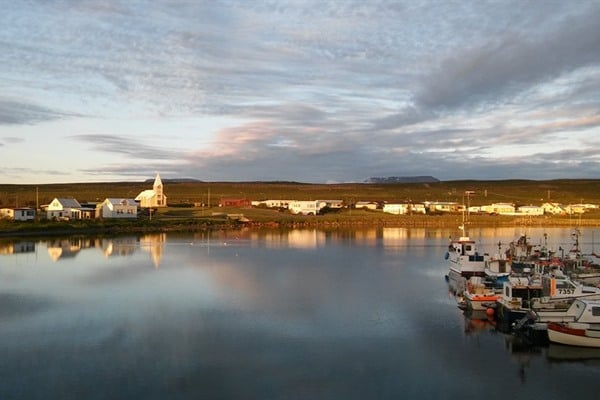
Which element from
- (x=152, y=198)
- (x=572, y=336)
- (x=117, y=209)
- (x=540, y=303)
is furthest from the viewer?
(x=152, y=198)

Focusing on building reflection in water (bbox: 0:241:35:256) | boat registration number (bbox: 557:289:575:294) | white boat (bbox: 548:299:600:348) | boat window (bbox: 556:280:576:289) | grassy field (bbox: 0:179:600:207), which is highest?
grassy field (bbox: 0:179:600:207)

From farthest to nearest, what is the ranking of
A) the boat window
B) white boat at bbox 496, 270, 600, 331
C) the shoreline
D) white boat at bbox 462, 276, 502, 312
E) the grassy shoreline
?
the grassy shoreline < the shoreline < white boat at bbox 462, 276, 502, 312 < the boat window < white boat at bbox 496, 270, 600, 331

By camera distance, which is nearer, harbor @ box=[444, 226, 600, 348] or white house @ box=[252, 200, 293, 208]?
harbor @ box=[444, 226, 600, 348]

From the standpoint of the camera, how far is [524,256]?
2852 centimetres

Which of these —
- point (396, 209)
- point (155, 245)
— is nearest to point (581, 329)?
point (155, 245)

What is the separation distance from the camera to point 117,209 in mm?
59781

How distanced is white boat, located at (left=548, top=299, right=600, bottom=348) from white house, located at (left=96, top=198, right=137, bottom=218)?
50.2 metres

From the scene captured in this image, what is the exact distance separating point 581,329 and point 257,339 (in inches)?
317

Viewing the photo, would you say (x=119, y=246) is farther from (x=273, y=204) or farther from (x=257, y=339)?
(x=273, y=204)

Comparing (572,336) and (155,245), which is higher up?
(155,245)

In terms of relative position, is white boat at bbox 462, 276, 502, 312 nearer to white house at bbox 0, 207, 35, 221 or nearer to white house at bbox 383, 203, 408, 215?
white house at bbox 0, 207, 35, 221

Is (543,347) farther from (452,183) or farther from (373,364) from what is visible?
(452,183)

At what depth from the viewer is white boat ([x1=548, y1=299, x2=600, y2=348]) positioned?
1498cm

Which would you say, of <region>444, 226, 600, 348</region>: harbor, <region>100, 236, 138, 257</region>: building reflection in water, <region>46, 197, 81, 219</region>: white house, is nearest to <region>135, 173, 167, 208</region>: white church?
<region>46, 197, 81, 219</region>: white house
